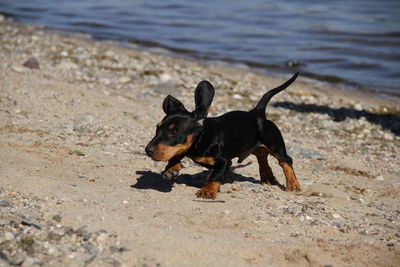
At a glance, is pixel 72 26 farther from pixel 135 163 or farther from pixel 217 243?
pixel 217 243

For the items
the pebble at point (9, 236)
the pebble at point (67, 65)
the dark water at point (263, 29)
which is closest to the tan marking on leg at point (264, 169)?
the pebble at point (9, 236)

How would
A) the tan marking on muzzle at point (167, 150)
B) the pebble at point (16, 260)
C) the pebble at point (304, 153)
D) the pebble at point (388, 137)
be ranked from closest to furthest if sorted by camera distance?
1. the pebble at point (16, 260)
2. the tan marking on muzzle at point (167, 150)
3. the pebble at point (304, 153)
4. the pebble at point (388, 137)

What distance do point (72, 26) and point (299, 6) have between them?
8.44 meters

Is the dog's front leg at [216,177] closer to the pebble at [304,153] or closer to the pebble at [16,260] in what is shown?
the pebble at [16,260]

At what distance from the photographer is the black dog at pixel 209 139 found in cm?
527

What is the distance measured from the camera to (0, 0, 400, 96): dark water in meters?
15.2

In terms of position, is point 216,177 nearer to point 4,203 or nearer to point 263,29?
point 4,203

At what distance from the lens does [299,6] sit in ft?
77.5

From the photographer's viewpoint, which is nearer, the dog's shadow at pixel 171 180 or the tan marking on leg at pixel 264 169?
the dog's shadow at pixel 171 180

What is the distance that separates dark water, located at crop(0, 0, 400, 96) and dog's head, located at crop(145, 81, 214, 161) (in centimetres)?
826

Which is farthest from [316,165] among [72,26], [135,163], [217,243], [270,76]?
[72,26]

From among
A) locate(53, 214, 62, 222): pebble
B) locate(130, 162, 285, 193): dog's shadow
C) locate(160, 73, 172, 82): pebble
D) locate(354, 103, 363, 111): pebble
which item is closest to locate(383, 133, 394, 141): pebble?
locate(354, 103, 363, 111): pebble

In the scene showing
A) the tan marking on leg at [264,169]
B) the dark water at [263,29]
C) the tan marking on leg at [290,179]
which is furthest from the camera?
the dark water at [263,29]

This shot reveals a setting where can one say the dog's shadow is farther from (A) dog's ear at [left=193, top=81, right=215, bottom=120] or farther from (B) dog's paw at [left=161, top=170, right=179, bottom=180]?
(A) dog's ear at [left=193, top=81, right=215, bottom=120]
